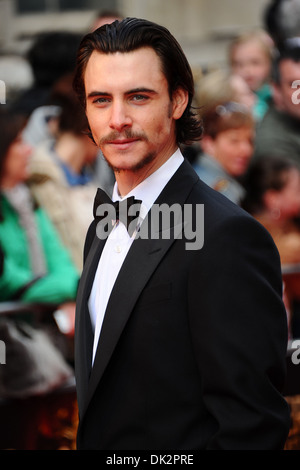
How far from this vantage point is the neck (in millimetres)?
4867

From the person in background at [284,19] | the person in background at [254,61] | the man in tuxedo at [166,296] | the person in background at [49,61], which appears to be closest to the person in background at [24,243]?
the person in background at [49,61]

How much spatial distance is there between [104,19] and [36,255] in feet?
8.75

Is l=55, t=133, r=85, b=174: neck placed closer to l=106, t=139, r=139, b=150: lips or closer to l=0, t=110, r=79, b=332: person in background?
l=0, t=110, r=79, b=332: person in background

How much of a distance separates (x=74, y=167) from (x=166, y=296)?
298 cm

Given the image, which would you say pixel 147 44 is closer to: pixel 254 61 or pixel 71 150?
pixel 71 150

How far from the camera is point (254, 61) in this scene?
6.88m

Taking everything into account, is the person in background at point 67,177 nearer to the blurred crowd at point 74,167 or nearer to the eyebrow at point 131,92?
the blurred crowd at point 74,167

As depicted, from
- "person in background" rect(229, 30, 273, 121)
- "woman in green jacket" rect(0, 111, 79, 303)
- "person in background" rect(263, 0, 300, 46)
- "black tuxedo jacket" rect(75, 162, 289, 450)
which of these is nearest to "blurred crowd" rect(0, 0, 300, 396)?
"woman in green jacket" rect(0, 111, 79, 303)

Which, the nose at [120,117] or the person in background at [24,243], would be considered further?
the person in background at [24,243]

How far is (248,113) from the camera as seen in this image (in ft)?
17.9

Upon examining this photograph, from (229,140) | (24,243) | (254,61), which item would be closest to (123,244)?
(24,243)

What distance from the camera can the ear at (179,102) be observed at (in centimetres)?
221

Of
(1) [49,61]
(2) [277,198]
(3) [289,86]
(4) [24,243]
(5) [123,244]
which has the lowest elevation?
(4) [24,243]

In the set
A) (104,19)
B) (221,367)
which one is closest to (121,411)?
(221,367)
